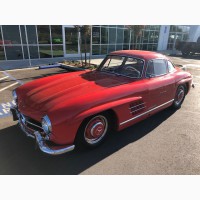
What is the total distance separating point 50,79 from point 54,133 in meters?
1.81

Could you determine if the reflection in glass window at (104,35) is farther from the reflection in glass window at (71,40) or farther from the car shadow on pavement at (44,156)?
the car shadow on pavement at (44,156)

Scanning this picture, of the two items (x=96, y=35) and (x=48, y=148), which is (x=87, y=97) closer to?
(x=48, y=148)

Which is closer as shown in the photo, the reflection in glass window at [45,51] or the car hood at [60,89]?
the car hood at [60,89]

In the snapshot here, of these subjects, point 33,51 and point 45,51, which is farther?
point 45,51

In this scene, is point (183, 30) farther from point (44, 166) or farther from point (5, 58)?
point (44, 166)

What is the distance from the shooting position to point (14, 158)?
127 inches

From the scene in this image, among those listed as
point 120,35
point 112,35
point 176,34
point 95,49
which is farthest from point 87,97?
point 176,34

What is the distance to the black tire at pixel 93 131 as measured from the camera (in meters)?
3.16

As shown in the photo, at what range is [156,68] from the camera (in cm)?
457

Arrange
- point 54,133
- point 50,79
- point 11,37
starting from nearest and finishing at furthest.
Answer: point 54,133
point 50,79
point 11,37

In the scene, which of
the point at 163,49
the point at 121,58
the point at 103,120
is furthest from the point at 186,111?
the point at 163,49

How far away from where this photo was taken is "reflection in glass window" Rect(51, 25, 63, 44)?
13683 millimetres

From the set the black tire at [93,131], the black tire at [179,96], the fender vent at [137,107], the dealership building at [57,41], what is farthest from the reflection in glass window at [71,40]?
the black tire at [93,131]

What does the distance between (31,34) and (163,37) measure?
51.8ft
